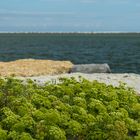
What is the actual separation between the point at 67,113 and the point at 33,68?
15.2 m

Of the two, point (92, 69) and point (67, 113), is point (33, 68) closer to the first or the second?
point (92, 69)

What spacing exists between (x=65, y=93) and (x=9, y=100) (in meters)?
1.51

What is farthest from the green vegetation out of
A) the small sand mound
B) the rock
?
the rock

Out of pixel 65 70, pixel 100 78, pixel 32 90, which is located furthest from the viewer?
pixel 65 70

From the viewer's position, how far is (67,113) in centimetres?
1125

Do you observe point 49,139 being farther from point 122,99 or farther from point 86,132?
point 122,99

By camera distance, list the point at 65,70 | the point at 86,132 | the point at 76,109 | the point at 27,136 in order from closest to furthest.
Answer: the point at 27,136 < the point at 86,132 < the point at 76,109 < the point at 65,70

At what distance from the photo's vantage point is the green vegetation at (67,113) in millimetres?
10234

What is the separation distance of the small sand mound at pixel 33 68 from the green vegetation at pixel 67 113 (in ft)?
38.6

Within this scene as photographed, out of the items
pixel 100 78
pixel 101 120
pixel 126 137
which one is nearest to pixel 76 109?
pixel 101 120

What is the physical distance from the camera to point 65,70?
1067 inches

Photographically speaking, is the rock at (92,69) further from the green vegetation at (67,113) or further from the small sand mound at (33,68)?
the green vegetation at (67,113)

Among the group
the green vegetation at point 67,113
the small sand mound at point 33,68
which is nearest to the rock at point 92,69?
the small sand mound at point 33,68

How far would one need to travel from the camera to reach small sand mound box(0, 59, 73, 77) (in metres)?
25.5
